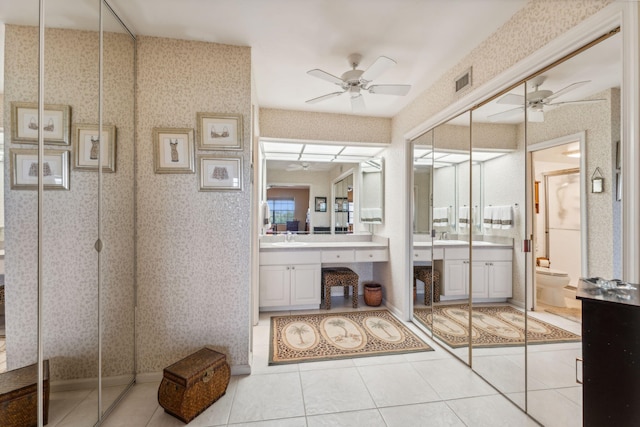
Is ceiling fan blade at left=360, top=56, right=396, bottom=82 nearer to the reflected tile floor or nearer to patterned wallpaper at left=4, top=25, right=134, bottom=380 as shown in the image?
patterned wallpaper at left=4, top=25, right=134, bottom=380

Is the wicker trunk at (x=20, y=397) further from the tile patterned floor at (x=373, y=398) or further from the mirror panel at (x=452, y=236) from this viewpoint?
the mirror panel at (x=452, y=236)

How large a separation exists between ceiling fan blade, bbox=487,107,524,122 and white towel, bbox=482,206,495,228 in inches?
26.3

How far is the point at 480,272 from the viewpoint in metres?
2.15

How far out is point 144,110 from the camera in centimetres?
202

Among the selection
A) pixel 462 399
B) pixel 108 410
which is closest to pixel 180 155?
pixel 108 410

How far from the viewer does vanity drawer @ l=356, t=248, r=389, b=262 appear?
3.66 metres

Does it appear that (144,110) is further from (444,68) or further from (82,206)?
(444,68)

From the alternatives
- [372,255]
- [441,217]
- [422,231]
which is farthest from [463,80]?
[372,255]

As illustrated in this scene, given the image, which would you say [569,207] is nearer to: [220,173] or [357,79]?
[357,79]

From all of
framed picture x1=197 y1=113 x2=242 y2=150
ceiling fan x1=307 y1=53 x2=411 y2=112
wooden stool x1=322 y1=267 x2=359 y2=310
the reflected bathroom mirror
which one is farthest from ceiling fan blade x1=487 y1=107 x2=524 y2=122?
wooden stool x1=322 y1=267 x2=359 y2=310

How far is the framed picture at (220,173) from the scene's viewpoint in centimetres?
205

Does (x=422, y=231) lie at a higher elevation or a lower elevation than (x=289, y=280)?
higher

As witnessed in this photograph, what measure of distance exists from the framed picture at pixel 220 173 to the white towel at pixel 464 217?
198 cm

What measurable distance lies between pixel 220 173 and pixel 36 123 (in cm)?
103
